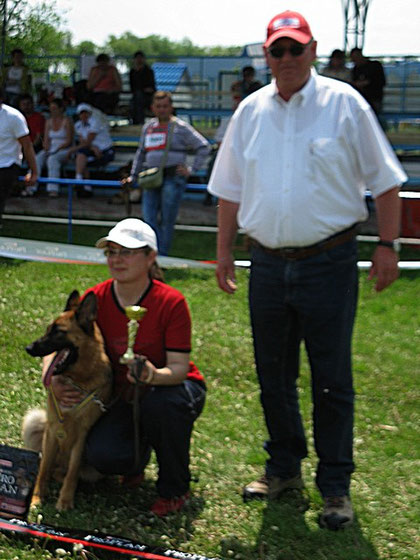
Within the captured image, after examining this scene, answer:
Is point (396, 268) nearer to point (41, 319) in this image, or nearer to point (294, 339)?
point (294, 339)

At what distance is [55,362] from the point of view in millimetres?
3666

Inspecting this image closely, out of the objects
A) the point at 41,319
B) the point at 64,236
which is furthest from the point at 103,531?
the point at 64,236

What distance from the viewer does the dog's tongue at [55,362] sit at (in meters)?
3.59

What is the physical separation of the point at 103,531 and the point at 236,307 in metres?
3.89

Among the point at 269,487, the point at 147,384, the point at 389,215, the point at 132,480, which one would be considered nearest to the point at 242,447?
the point at 269,487

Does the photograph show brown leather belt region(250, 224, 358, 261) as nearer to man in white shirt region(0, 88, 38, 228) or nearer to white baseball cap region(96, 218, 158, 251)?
white baseball cap region(96, 218, 158, 251)

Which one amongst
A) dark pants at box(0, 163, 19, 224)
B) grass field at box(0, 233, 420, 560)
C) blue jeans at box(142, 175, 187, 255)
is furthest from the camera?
blue jeans at box(142, 175, 187, 255)

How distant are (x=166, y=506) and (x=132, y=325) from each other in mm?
824

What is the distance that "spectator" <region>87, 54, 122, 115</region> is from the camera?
50.9 feet

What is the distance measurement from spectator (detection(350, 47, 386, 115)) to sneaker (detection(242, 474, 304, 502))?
387 inches

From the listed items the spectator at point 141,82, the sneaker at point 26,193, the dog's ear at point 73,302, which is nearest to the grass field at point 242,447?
the dog's ear at point 73,302

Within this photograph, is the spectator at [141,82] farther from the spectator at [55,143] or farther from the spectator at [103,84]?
the spectator at [55,143]

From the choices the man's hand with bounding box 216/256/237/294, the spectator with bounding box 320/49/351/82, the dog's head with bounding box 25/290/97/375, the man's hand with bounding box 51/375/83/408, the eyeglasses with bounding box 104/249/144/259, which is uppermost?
the spectator with bounding box 320/49/351/82

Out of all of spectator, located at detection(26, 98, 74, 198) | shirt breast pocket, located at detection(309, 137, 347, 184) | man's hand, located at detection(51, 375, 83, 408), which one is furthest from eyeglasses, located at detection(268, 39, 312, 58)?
spectator, located at detection(26, 98, 74, 198)
